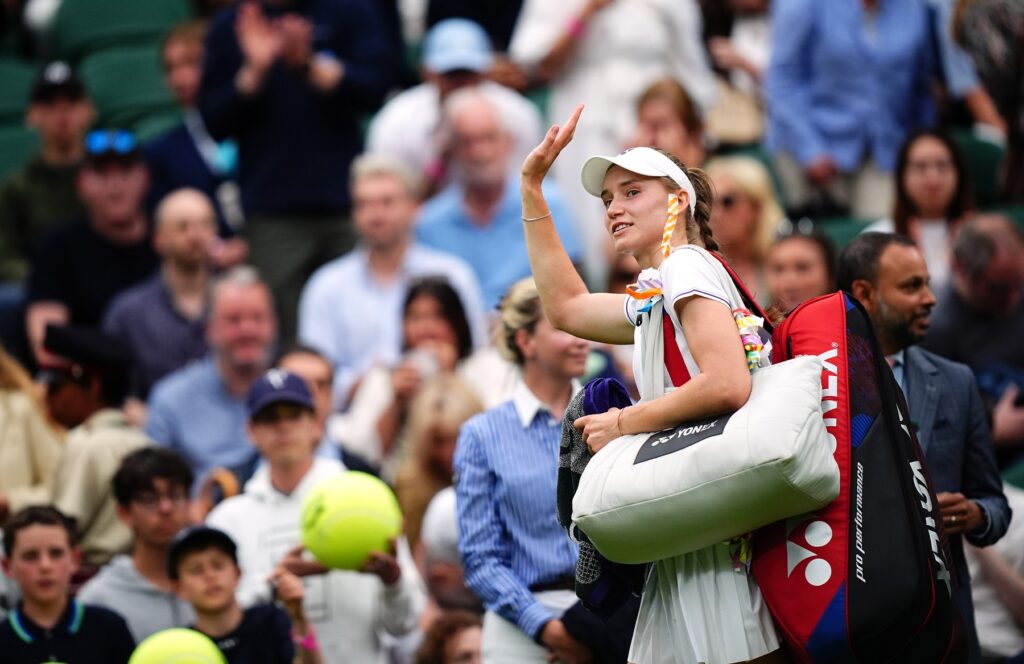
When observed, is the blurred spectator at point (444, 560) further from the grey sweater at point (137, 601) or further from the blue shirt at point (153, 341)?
the blue shirt at point (153, 341)

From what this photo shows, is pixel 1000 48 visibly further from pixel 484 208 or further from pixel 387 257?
pixel 387 257

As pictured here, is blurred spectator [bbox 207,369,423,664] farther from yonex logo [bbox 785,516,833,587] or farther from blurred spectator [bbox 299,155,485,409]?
yonex logo [bbox 785,516,833,587]

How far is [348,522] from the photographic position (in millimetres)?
5672

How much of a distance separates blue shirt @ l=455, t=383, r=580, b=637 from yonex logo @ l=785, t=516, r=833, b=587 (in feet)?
4.51

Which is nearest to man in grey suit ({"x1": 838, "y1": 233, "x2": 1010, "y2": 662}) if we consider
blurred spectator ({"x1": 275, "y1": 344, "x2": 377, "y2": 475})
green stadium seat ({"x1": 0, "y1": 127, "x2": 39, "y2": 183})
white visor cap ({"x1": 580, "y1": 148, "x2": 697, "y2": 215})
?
white visor cap ({"x1": 580, "y1": 148, "x2": 697, "y2": 215})

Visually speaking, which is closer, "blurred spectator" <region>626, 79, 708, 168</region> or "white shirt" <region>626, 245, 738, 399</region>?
"white shirt" <region>626, 245, 738, 399</region>

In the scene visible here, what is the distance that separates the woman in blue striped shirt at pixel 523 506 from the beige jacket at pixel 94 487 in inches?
88.1

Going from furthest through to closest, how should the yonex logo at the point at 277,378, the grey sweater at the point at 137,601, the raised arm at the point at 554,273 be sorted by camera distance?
1. the yonex logo at the point at 277,378
2. the grey sweater at the point at 137,601
3. the raised arm at the point at 554,273

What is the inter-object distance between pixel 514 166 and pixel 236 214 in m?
2.29

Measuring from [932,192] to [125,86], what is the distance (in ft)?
20.1

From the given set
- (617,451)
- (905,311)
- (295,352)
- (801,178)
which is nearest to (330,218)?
(295,352)

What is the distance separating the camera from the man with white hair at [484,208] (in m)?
9.13

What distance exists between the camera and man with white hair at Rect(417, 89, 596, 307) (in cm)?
913

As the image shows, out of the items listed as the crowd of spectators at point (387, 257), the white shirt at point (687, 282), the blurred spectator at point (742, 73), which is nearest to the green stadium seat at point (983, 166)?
the crowd of spectators at point (387, 257)
